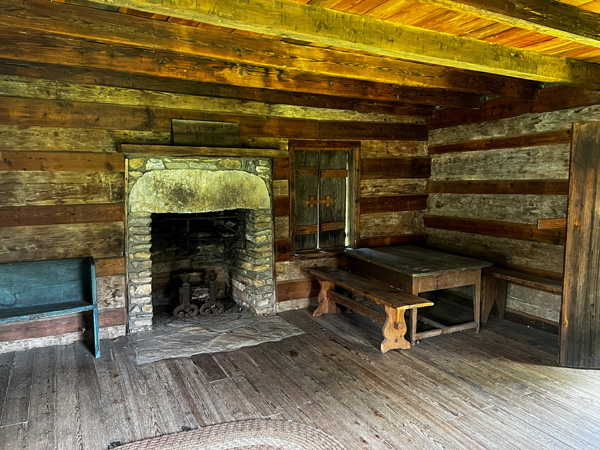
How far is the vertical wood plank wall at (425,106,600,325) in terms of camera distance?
4.41 meters

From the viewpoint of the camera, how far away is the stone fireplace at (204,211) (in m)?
4.39

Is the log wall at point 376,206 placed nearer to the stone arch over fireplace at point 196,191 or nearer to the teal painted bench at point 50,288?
the stone arch over fireplace at point 196,191

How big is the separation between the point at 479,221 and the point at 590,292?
1754 mm

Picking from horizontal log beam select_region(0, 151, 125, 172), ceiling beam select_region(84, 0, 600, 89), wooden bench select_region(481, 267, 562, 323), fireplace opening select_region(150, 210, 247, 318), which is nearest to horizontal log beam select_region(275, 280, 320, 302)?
fireplace opening select_region(150, 210, 247, 318)

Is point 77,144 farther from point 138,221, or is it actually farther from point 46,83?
point 138,221

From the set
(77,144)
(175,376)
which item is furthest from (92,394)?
(77,144)

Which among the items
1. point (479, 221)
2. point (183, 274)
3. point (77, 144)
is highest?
point (77, 144)

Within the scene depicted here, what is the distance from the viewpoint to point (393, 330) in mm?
4086

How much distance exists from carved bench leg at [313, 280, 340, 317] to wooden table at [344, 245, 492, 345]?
445mm

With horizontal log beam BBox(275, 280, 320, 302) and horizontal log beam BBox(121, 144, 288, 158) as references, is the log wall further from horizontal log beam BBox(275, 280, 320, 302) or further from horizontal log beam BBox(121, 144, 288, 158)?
horizontal log beam BBox(121, 144, 288, 158)

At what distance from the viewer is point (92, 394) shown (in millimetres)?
3307

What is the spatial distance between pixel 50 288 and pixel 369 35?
11.9 ft

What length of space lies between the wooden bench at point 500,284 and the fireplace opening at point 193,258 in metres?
2.89

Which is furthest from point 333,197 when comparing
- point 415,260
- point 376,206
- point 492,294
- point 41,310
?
point 41,310
